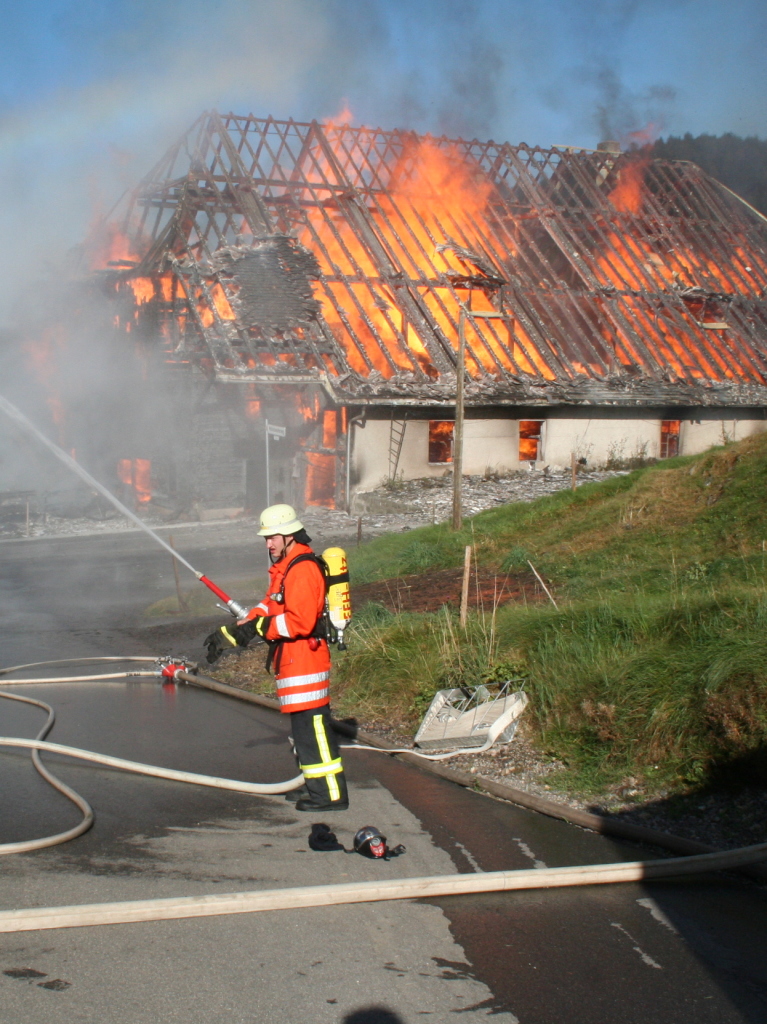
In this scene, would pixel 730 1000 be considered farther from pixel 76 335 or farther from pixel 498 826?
pixel 76 335

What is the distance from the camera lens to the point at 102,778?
6336 mm

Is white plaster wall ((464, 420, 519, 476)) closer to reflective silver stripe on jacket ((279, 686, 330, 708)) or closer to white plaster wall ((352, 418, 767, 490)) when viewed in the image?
white plaster wall ((352, 418, 767, 490))

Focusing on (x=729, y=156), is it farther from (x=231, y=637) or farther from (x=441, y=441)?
(x=231, y=637)

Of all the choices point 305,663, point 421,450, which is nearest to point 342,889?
point 305,663

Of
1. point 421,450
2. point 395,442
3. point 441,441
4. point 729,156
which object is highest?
point 729,156

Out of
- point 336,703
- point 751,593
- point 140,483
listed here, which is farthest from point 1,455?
point 751,593

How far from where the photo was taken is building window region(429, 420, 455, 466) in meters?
25.7

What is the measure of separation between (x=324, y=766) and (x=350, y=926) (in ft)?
5.09

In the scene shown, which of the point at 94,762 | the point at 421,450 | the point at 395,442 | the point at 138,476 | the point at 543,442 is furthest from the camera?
the point at 138,476

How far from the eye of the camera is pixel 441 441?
2586cm

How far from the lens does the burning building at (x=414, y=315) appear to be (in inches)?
958

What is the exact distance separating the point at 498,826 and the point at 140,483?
913 inches

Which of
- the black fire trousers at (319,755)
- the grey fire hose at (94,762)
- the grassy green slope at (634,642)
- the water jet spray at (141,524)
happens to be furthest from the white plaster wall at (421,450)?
the black fire trousers at (319,755)

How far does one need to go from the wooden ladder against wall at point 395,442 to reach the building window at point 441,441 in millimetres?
970
